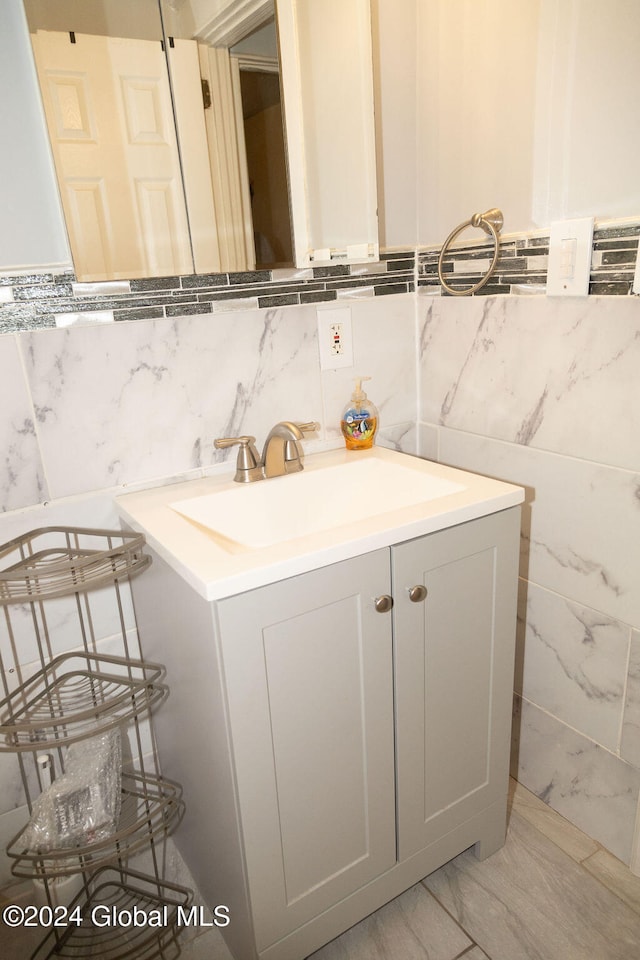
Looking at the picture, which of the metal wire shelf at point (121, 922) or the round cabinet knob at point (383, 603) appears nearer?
the round cabinet knob at point (383, 603)

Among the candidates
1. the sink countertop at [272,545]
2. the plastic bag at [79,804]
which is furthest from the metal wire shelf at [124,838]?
the sink countertop at [272,545]

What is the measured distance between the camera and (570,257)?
121 cm

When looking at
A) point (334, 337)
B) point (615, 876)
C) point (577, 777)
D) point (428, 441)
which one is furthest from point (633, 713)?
point (334, 337)

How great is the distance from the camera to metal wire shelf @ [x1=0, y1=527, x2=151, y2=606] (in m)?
1.03

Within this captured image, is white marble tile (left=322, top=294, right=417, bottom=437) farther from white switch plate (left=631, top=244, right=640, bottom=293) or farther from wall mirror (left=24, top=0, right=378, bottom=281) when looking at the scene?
white switch plate (left=631, top=244, right=640, bottom=293)

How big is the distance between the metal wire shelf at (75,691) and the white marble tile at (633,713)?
0.92 metres

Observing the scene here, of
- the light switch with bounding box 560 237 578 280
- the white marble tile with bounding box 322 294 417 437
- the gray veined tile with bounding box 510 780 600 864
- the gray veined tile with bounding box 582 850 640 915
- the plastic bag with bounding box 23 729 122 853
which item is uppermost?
the light switch with bounding box 560 237 578 280

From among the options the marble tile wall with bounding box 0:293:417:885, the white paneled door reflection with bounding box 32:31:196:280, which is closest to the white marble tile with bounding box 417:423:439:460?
the marble tile wall with bounding box 0:293:417:885

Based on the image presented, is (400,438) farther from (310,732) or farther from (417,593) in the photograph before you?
(310,732)

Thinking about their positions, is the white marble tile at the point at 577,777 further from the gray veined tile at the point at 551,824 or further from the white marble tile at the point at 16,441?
the white marble tile at the point at 16,441

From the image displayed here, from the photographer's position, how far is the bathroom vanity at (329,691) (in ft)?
3.25

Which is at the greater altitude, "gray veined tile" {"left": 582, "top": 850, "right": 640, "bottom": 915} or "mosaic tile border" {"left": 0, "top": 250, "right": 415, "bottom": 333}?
"mosaic tile border" {"left": 0, "top": 250, "right": 415, "bottom": 333}

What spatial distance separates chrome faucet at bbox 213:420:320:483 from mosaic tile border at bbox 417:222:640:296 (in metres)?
0.51

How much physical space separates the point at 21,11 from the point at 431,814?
165cm
